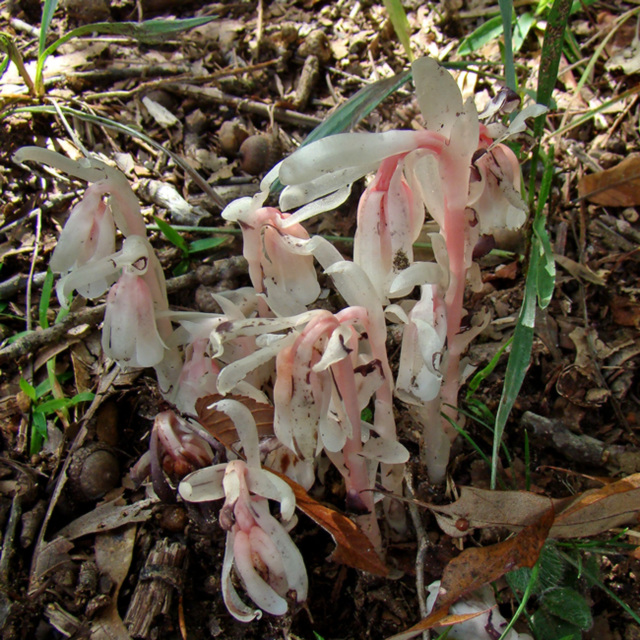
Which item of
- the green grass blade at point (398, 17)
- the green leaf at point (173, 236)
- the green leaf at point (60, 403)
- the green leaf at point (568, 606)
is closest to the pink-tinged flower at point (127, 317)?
the green leaf at point (60, 403)

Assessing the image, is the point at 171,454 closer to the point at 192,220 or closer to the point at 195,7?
the point at 192,220

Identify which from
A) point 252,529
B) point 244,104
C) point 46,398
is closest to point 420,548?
point 252,529

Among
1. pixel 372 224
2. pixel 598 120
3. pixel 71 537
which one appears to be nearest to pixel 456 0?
pixel 598 120

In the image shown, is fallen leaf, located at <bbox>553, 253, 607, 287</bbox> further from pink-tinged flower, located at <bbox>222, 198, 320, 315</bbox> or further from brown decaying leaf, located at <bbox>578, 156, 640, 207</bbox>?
pink-tinged flower, located at <bbox>222, 198, 320, 315</bbox>

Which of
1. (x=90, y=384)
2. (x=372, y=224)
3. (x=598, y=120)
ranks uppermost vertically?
(x=372, y=224)

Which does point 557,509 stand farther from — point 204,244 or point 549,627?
point 204,244

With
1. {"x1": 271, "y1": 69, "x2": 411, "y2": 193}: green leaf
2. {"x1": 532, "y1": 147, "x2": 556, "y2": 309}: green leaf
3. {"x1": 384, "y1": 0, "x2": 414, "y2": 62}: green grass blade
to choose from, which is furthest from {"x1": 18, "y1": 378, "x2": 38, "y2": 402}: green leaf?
{"x1": 384, "y1": 0, "x2": 414, "y2": 62}: green grass blade
